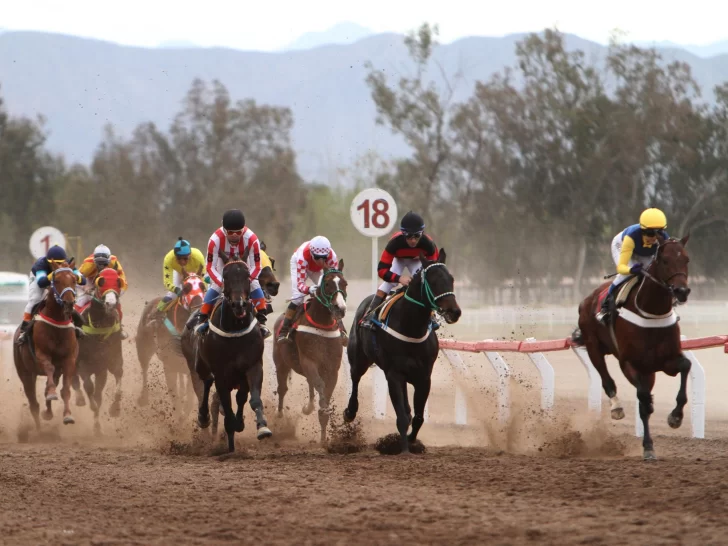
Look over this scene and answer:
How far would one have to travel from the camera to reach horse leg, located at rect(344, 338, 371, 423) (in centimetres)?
1191

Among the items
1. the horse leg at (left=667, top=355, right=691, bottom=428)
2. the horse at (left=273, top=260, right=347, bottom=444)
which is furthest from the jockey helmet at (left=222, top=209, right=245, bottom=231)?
the horse leg at (left=667, top=355, right=691, bottom=428)

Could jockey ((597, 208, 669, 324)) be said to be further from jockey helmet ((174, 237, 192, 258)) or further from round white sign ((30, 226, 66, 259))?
round white sign ((30, 226, 66, 259))

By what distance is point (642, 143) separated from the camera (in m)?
47.8

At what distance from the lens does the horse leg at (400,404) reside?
1071 centimetres

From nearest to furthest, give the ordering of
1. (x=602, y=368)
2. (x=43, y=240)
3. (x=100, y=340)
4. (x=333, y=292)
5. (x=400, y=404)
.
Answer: (x=400, y=404) → (x=602, y=368) → (x=333, y=292) → (x=100, y=340) → (x=43, y=240)

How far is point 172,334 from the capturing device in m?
15.4

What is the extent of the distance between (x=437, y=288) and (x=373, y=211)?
531 cm

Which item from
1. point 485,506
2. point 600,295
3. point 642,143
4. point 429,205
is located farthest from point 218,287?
point 429,205

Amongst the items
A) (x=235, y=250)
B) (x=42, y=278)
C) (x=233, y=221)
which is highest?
(x=233, y=221)

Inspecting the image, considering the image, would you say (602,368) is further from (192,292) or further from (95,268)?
(95,268)

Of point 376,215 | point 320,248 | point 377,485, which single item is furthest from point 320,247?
point 377,485

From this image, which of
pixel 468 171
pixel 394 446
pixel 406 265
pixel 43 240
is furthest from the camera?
pixel 468 171

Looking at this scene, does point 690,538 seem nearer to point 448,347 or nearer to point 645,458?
point 645,458

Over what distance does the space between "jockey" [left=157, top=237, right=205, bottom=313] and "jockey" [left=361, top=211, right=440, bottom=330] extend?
442cm
